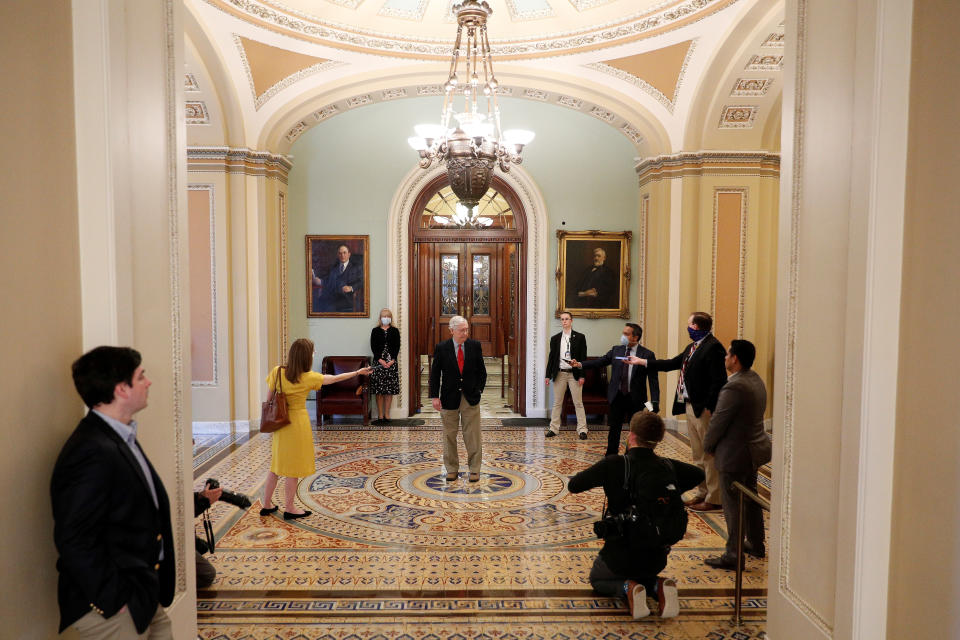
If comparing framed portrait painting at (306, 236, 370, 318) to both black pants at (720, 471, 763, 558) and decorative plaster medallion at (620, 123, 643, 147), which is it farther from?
black pants at (720, 471, 763, 558)

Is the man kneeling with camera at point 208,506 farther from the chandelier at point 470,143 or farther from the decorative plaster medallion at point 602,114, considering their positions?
the decorative plaster medallion at point 602,114

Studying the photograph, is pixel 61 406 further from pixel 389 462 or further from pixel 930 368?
pixel 389 462

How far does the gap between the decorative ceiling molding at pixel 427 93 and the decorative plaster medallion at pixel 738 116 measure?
118 centimetres

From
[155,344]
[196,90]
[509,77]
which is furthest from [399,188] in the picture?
[155,344]

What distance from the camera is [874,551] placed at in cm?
269

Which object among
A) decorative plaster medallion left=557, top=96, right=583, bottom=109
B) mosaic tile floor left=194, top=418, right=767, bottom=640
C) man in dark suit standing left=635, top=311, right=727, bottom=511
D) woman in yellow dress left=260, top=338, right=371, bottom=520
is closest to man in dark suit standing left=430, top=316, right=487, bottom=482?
mosaic tile floor left=194, top=418, right=767, bottom=640

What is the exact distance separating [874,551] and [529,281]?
799 cm

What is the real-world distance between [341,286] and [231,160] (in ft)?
8.24

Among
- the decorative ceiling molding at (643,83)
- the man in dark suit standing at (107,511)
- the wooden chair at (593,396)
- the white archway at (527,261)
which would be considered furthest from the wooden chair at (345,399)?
the man in dark suit standing at (107,511)

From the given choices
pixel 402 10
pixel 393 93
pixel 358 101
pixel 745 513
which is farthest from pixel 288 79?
pixel 745 513

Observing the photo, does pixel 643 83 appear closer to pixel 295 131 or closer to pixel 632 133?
pixel 632 133

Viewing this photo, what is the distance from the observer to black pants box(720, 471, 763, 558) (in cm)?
467

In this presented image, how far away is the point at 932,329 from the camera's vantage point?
2.58 m

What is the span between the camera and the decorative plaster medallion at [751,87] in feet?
27.5
